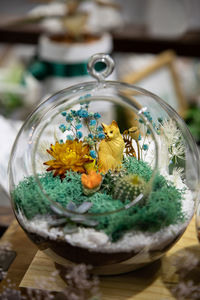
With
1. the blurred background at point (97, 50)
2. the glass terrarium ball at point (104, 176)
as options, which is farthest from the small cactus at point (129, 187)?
the blurred background at point (97, 50)

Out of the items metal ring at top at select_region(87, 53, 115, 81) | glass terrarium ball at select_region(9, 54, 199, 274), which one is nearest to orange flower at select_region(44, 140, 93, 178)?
glass terrarium ball at select_region(9, 54, 199, 274)

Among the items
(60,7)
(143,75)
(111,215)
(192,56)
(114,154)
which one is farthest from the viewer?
(192,56)

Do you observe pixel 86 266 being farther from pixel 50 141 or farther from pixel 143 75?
pixel 143 75

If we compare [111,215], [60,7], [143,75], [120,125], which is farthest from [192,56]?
[111,215]

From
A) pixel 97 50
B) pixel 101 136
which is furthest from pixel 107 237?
pixel 97 50

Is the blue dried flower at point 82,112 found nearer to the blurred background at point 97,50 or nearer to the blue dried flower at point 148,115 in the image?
the blue dried flower at point 148,115

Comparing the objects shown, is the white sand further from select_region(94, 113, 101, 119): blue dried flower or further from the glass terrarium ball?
select_region(94, 113, 101, 119): blue dried flower
